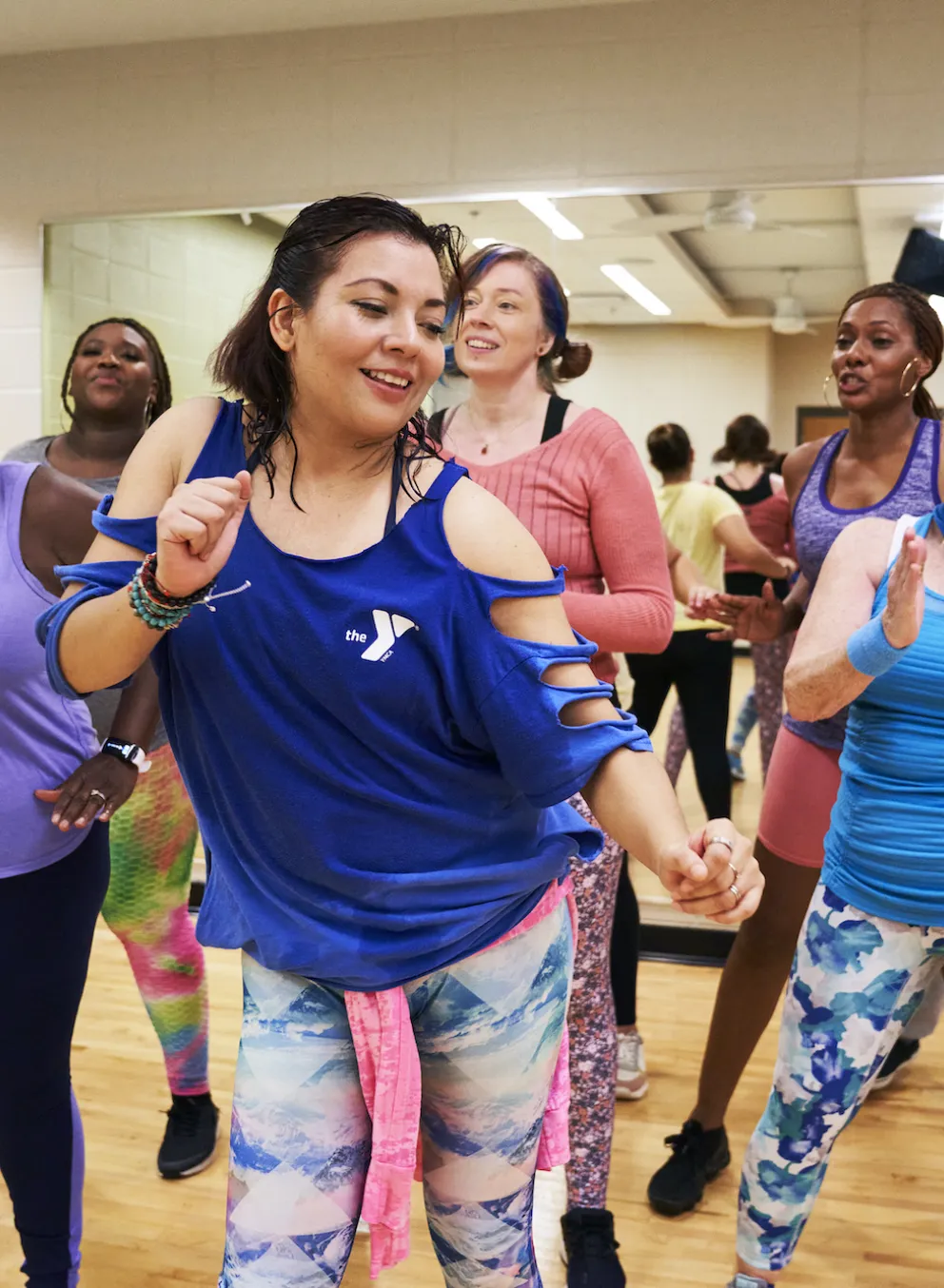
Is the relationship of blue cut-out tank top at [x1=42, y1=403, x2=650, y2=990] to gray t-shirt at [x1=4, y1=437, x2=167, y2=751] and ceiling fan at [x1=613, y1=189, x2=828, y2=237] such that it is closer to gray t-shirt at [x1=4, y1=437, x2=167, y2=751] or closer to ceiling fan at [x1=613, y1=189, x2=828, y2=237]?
gray t-shirt at [x1=4, y1=437, x2=167, y2=751]

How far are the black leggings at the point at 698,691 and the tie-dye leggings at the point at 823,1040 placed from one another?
5.82ft

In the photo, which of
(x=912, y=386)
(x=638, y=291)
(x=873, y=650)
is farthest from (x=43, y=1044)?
(x=638, y=291)

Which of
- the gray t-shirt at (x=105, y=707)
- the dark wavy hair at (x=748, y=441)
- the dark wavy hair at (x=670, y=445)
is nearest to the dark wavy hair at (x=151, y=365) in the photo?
the gray t-shirt at (x=105, y=707)

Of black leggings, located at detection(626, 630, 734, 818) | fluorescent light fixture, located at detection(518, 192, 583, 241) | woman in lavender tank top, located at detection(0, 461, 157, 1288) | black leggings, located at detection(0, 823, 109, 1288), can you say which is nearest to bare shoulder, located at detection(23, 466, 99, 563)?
woman in lavender tank top, located at detection(0, 461, 157, 1288)

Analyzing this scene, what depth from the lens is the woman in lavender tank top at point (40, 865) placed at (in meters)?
1.72

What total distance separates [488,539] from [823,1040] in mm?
1009

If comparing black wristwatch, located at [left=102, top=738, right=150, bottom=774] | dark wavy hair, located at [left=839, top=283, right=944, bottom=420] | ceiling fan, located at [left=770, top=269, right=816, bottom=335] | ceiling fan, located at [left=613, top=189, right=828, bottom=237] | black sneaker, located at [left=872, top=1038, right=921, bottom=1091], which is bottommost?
black sneaker, located at [left=872, top=1038, right=921, bottom=1091]

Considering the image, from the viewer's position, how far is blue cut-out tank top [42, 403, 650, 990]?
4.10 ft

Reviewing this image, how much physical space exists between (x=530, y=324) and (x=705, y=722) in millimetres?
1829

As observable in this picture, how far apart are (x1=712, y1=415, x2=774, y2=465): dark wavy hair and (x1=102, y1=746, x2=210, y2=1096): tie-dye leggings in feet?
7.08

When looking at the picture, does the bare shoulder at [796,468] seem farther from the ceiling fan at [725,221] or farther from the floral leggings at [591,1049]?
the floral leggings at [591,1049]

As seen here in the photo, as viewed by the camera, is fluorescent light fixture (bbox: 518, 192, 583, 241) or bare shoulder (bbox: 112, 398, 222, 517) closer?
bare shoulder (bbox: 112, 398, 222, 517)

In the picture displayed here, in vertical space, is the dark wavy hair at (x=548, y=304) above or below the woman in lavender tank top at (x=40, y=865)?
above

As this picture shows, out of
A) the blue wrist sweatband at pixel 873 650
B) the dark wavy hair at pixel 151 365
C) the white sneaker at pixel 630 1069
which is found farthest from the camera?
the white sneaker at pixel 630 1069
